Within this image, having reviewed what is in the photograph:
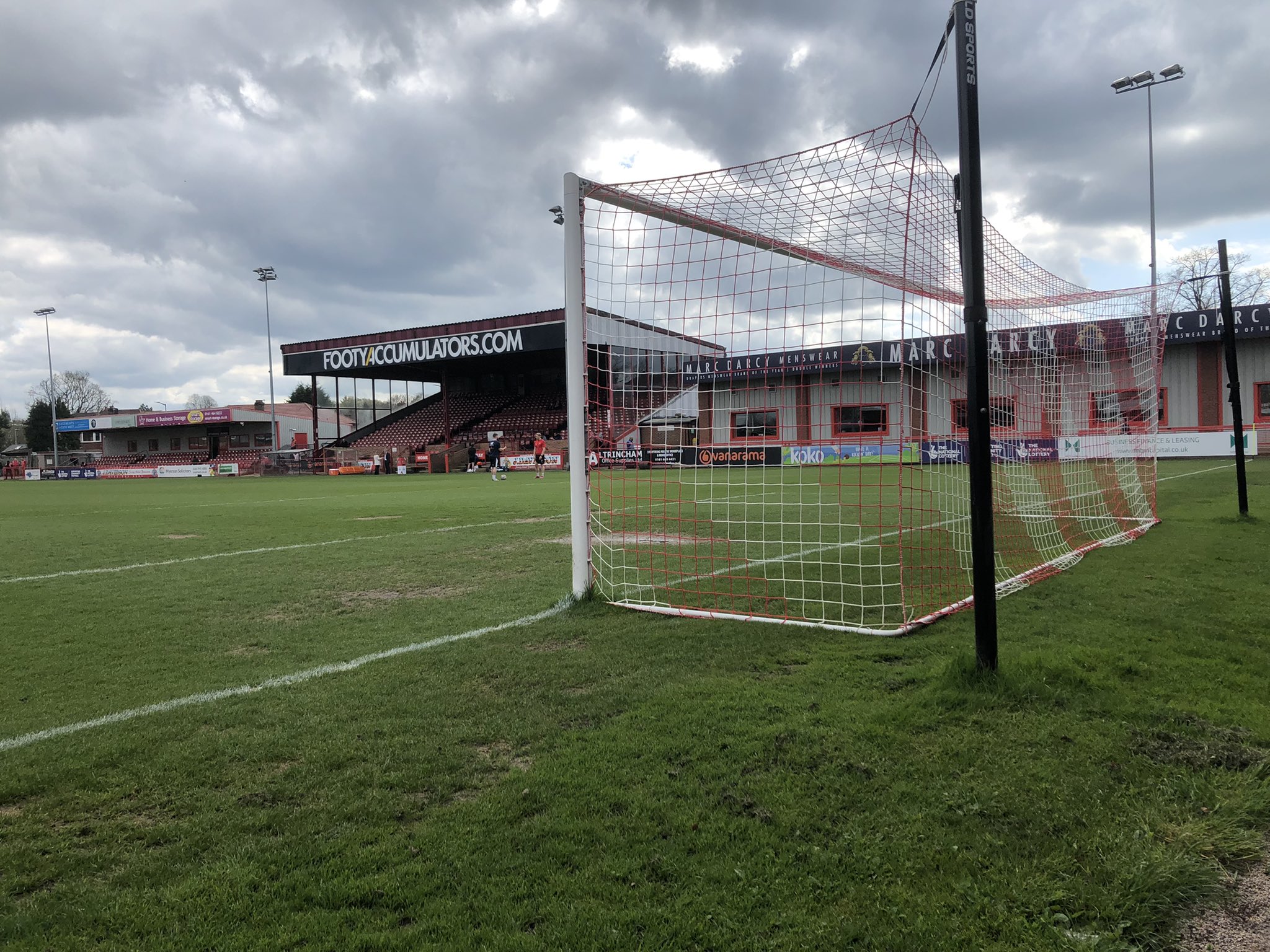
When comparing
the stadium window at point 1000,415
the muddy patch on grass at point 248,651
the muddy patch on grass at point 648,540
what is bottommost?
the muddy patch on grass at point 248,651

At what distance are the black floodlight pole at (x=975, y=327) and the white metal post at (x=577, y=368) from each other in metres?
3.05

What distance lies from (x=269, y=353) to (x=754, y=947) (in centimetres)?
5072

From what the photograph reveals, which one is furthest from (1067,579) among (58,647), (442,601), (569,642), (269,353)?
(269,353)

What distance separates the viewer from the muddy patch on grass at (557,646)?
4.55 m

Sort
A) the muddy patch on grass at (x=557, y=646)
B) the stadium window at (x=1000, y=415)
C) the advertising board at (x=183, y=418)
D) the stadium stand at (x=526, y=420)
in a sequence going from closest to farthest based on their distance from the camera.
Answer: the muddy patch on grass at (x=557, y=646)
the stadium window at (x=1000, y=415)
the stadium stand at (x=526, y=420)
the advertising board at (x=183, y=418)

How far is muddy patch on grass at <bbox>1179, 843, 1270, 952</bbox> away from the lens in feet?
6.04

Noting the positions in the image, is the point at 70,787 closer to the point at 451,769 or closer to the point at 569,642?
the point at 451,769

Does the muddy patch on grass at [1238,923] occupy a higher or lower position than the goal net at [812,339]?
lower

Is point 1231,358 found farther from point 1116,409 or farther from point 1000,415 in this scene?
point 1000,415

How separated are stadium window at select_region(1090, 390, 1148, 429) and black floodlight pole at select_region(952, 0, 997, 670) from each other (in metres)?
9.07

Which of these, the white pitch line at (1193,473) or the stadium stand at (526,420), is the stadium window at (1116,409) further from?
the stadium stand at (526,420)

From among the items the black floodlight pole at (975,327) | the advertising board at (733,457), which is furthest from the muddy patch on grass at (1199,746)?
the advertising board at (733,457)

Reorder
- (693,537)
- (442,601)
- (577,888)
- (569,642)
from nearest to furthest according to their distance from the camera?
(577,888) → (569,642) → (442,601) → (693,537)

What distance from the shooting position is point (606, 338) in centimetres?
641
